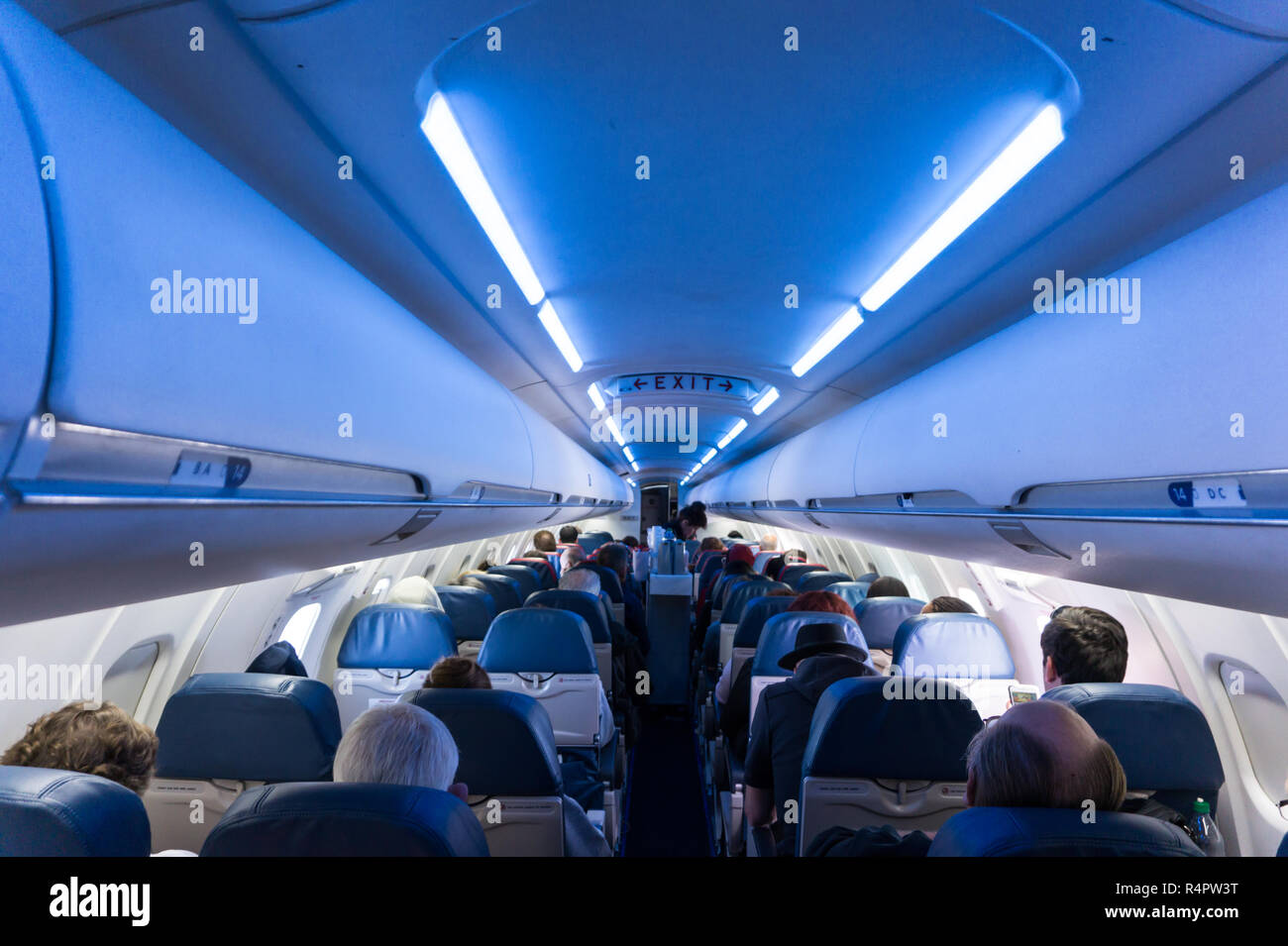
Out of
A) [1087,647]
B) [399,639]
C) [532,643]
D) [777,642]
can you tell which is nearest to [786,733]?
[777,642]

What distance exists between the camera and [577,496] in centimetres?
785

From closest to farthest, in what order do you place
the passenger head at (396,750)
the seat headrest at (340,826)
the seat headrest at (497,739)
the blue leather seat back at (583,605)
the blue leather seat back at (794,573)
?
the seat headrest at (340,826) → the passenger head at (396,750) → the seat headrest at (497,739) → the blue leather seat back at (583,605) → the blue leather seat back at (794,573)

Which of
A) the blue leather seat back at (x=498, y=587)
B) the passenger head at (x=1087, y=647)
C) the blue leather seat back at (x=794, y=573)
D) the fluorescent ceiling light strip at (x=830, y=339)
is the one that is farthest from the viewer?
the blue leather seat back at (x=794, y=573)

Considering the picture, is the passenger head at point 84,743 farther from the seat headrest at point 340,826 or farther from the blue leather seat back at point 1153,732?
the blue leather seat back at point 1153,732

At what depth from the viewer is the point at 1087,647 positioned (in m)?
3.55

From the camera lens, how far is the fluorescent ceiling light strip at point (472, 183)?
6.17ft

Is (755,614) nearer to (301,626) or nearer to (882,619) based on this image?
(882,619)

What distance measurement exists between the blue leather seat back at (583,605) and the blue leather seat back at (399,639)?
1262 millimetres

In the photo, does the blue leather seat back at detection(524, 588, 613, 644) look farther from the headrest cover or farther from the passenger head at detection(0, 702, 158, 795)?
the headrest cover

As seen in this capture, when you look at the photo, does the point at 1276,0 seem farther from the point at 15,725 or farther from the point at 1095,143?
the point at 15,725

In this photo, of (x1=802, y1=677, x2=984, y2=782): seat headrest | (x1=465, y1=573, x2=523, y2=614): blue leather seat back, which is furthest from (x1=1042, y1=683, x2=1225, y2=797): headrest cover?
(x1=465, y1=573, x2=523, y2=614): blue leather seat back

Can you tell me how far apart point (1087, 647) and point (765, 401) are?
3.66m

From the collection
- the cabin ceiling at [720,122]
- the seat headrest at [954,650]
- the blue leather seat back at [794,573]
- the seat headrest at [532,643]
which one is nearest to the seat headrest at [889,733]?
the seat headrest at [954,650]
